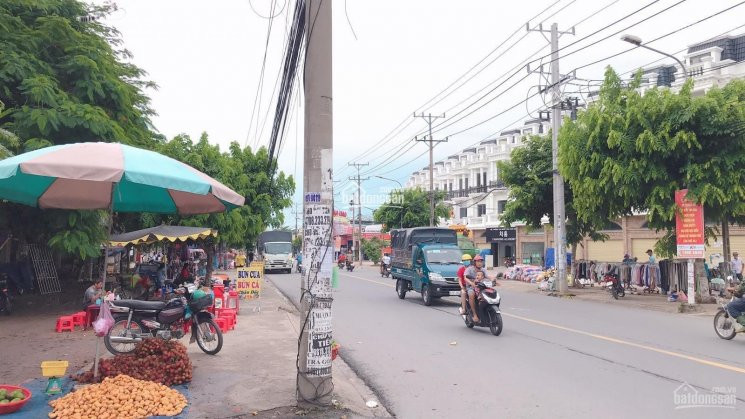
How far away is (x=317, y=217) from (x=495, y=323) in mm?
6682

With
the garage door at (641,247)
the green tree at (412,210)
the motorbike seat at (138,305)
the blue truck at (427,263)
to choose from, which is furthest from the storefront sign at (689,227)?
the green tree at (412,210)

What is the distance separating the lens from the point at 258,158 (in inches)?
1007

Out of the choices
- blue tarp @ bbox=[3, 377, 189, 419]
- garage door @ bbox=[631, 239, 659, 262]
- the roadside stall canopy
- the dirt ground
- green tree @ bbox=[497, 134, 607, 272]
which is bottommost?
the dirt ground

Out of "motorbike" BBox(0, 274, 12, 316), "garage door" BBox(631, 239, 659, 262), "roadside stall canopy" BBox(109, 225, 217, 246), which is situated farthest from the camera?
"garage door" BBox(631, 239, 659, 262)

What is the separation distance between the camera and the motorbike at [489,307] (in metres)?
11.6

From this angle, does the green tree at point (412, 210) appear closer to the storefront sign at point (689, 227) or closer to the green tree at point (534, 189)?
the green tree at point (534, 189)

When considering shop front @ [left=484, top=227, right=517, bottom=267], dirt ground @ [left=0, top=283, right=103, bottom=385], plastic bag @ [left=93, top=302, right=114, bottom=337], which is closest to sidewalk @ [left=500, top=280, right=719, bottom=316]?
plastic bag @ [left=93, top=302, right=114, bottom=337]

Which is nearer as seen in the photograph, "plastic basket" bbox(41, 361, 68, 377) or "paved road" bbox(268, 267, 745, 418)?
"plastic basket" bbox(41, 361, 68, 377)

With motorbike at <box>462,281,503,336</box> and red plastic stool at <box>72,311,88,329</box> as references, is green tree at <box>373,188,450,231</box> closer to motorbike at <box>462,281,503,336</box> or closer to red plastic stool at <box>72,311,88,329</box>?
motorbike at <box>462,281,503,336</box>

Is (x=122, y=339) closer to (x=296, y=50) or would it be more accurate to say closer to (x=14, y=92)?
(x=296, y=50)

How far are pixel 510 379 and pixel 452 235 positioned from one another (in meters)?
13.6

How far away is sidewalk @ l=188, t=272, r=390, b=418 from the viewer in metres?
6.18

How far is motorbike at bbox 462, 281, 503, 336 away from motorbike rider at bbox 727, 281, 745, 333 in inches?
165

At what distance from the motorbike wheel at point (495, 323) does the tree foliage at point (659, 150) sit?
779 centimetres
